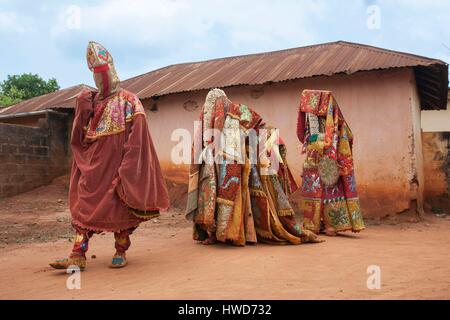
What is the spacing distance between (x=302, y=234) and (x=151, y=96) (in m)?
6.51

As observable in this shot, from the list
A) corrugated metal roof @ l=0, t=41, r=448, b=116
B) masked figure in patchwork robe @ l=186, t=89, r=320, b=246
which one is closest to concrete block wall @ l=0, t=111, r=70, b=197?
corrugated metal roof @ l=0, t=41, r=448, b=116

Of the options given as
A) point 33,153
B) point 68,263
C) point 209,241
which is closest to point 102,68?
point 68,263

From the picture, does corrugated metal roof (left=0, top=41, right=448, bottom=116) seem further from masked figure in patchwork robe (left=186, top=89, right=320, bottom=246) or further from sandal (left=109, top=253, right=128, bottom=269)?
sandal (left=109, top=253, right=128, bottom=269)

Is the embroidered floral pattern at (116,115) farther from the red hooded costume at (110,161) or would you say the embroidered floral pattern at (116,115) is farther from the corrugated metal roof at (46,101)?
the corrugated metal roof at (46,101)

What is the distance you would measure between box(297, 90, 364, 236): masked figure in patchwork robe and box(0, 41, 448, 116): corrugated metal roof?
239 cm

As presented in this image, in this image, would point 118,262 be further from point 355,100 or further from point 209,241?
point 355,100

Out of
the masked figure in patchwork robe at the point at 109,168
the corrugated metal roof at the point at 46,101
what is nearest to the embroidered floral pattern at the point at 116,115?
the masked figure in patchwork robe at the point at 109,168

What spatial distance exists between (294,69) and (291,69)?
0.10 meters

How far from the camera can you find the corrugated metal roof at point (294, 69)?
8.41 meters

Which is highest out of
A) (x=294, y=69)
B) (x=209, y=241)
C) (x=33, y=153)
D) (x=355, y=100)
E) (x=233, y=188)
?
(x=294, y=69)

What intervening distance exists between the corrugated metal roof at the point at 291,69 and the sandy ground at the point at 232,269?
10.9 feet

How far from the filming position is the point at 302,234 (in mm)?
5262

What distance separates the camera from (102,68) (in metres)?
4.06

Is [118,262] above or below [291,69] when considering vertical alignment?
below
